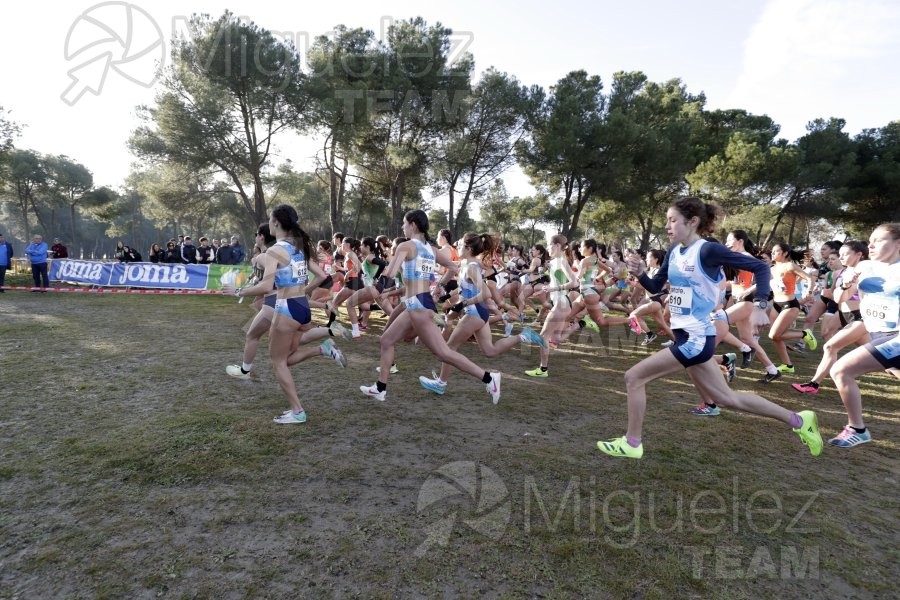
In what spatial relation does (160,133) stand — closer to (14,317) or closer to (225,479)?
(14,317)

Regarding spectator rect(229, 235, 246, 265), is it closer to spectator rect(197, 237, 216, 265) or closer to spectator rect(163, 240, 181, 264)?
spectator rect(197, 237, 216, 265)

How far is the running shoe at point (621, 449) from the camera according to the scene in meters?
3.91

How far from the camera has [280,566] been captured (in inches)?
99.3

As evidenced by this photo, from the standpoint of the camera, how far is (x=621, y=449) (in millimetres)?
3961

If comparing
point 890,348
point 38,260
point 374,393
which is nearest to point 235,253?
point 38,260

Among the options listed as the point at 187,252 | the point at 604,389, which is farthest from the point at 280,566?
the point at 187,252

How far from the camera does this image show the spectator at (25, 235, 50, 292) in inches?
586

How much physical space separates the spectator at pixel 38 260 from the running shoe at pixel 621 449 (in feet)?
59.9

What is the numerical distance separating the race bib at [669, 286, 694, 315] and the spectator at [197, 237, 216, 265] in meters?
18.2

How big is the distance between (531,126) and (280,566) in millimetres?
30431

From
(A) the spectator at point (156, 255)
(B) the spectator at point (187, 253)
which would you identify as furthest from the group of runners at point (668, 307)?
(A) the spectator at point (156, 255)

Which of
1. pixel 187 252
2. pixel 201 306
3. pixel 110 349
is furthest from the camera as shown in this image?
pixel 187 252

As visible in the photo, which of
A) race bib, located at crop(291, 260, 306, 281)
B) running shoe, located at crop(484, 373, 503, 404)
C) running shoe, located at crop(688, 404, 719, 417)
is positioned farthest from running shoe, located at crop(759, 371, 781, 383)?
race bib, located at crop(291, 260, 306, 281)

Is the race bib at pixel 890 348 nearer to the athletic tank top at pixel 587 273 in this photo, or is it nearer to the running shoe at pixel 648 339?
the athletic tank top at pixel 587 273
